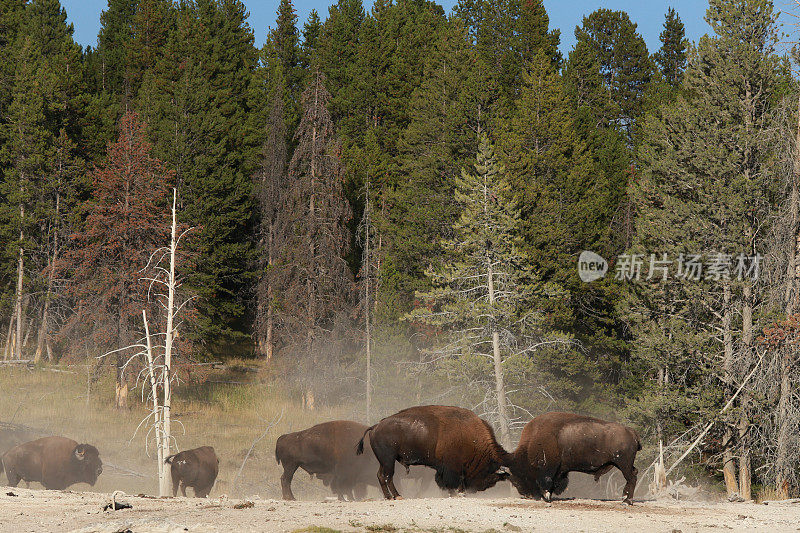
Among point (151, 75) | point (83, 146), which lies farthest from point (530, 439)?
point (151, 75)

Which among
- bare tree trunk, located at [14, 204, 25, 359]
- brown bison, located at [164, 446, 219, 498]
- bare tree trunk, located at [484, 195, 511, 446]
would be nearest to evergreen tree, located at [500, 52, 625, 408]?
bare tree trunk, located at [484, 195, 511, 446]

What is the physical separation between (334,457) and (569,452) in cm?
741

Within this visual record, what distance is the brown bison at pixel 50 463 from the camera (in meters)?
21.8

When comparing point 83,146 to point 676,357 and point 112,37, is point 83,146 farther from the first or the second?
point 676,357

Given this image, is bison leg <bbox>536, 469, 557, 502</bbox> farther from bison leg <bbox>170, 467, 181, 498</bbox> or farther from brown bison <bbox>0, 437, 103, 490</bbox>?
brown bison <bbox>0, 437, 103, 490</bbox>

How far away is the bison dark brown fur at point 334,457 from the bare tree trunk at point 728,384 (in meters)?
11.4

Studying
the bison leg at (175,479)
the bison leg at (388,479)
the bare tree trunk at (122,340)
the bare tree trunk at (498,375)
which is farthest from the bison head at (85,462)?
the bare tree trunk at (498,375)

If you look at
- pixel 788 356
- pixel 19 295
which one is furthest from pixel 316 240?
pixel 788 356

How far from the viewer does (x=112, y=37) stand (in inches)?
2795

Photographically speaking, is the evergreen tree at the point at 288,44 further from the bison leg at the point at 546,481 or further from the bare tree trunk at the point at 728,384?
the bison leg at the point at 546,481

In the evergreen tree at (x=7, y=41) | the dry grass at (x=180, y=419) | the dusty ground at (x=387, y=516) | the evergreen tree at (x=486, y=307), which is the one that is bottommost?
the dry grass at (x=180, y=419)

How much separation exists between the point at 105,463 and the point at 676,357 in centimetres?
1977

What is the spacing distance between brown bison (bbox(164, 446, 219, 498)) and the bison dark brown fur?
10.6 feet

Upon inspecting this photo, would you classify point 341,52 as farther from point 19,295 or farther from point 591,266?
point 591,266
